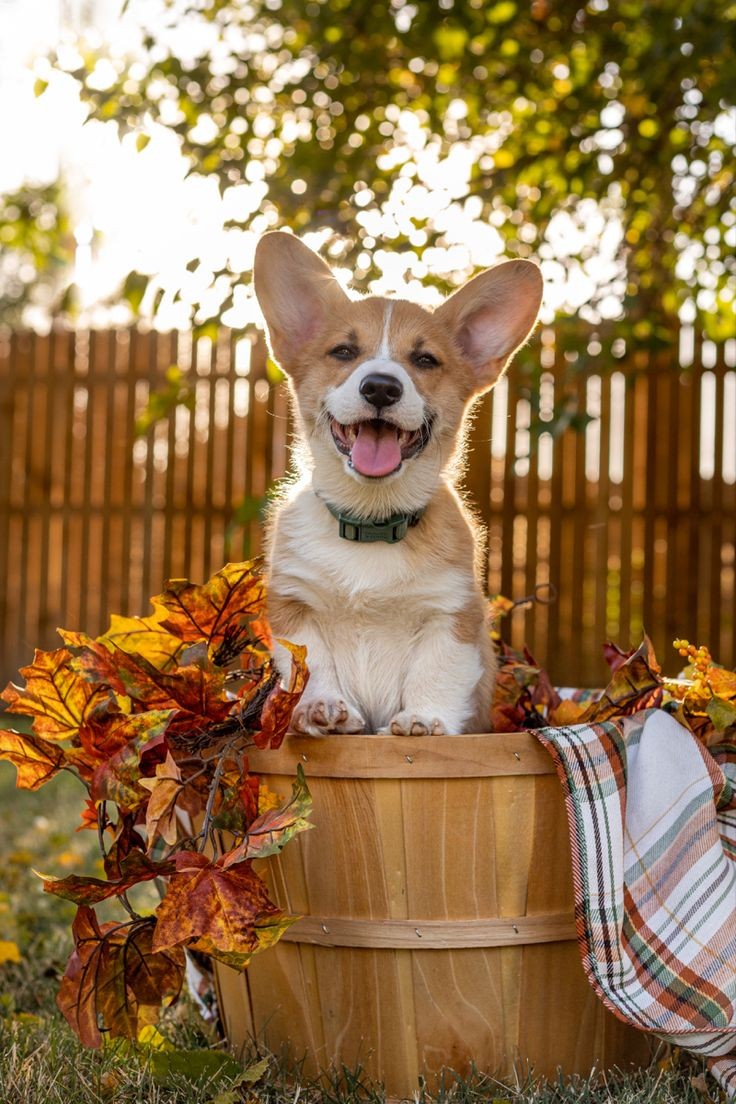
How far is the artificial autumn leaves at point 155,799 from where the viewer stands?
1.84 meters

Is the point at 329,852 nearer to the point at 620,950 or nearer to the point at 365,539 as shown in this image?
the point at 620,950

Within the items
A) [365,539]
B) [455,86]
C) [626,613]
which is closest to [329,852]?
[365,539]

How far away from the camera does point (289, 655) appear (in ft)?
7.58

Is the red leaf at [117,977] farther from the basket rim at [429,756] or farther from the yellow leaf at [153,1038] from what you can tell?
the basket rim at [429,756]

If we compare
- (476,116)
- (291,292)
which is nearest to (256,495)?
(476,116)

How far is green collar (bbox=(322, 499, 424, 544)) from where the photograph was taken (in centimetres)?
245

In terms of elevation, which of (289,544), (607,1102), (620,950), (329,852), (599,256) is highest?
(599,256)

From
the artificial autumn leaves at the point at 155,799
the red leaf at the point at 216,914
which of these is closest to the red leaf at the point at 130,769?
the artificial autumn leaves at the point at 155,799

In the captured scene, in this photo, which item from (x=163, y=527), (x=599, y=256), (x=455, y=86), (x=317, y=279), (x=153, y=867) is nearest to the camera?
(x=153, y=867)

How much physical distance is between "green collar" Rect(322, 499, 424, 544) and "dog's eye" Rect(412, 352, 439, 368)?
0.34 m

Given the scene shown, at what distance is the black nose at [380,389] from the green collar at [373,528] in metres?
0.24

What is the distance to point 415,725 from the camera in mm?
2166

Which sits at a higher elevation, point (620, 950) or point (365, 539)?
point (365, 539)

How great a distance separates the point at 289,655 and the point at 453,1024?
0.71 m
